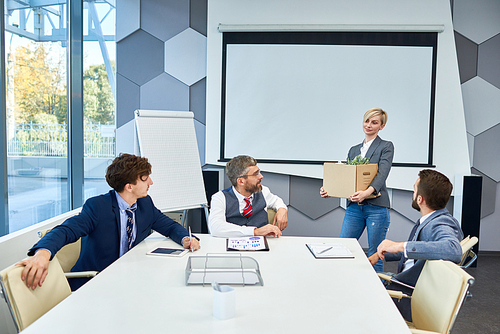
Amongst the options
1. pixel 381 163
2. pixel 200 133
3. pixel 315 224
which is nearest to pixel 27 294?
pixel 381 163

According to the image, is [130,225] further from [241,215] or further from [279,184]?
[279,184]

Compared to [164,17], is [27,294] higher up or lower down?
lower down

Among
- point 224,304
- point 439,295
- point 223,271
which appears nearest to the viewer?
point 224,304

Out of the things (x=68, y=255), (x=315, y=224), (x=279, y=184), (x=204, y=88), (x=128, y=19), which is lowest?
(x=315, y=224)

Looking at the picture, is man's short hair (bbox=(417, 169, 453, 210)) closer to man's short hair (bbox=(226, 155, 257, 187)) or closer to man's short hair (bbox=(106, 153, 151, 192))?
man's short hair (bbox=(226, 155, 257, 187))

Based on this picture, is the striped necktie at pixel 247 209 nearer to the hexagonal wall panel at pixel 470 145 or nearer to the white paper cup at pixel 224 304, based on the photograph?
the white paper cup at pixel 224 304

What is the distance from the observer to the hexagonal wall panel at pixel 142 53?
4.11 metres

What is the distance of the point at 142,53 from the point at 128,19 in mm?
391

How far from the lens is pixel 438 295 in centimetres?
139

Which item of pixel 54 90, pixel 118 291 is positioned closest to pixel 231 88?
pixel 54 90

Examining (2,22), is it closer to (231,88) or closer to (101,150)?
(101,150)

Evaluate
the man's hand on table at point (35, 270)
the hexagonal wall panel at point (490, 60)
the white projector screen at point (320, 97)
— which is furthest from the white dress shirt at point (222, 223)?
the hexagonal wall panel at point (490, 60)

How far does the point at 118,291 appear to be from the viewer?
4.48 feet

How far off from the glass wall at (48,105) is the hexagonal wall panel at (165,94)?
0.40m
